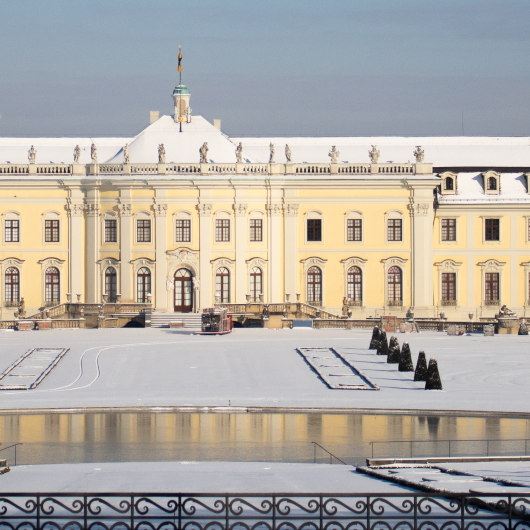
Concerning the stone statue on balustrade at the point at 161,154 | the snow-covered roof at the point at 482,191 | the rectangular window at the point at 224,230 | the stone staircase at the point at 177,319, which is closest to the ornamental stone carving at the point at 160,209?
the stone statue on balustrade at the point at 161,154

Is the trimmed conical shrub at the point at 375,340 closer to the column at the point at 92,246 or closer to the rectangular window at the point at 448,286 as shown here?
the rectangular window at the point at 448,286

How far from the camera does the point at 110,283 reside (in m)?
67.8

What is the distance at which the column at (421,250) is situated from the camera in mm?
67875

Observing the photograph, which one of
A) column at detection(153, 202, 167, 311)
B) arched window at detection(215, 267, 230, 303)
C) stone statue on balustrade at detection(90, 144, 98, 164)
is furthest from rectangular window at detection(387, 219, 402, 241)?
stone statue on balustrade at detection(90, 144, 98, 164)

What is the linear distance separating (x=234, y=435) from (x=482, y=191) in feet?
145

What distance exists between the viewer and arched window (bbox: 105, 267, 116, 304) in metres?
67.6

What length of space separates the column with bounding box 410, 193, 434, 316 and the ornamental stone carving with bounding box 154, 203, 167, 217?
47.8ft

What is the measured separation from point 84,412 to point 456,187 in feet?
137

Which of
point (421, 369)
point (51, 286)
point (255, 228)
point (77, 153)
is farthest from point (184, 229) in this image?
point (421, 369)

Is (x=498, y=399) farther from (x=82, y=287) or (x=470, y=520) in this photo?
(x=82, y=287)

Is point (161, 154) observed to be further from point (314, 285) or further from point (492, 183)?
point (492, 183)

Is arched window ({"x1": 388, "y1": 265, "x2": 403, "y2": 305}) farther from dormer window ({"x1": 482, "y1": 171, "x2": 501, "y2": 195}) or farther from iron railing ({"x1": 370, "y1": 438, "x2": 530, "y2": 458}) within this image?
iron railing ({"x1": 370, "y1": 438, "x2": 530, "y2": 458})

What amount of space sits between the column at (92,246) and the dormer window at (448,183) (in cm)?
2089

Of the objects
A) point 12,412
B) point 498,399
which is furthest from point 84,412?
point 498,399
